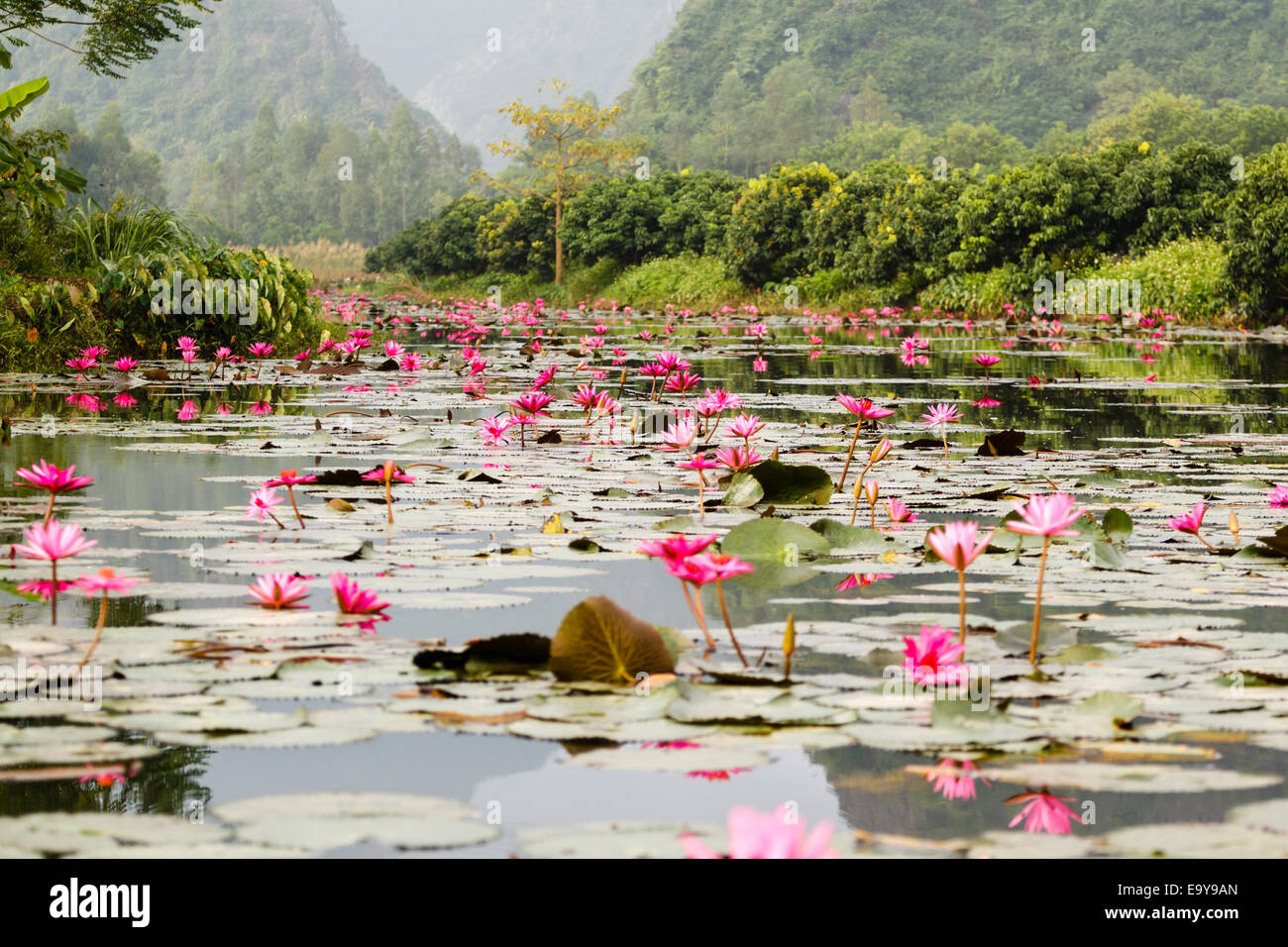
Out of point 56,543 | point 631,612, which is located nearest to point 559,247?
point 631,612

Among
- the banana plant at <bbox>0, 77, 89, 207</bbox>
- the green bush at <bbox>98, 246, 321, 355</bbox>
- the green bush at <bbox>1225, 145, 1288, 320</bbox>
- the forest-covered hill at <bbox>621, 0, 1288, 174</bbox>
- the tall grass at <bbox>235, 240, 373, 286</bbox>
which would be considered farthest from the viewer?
the forest-covered hill at <bbox>621, 0, 1288, 174</bbox>

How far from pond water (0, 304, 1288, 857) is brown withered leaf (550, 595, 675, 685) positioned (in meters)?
0.06

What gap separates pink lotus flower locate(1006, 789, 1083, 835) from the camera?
4.91 ft

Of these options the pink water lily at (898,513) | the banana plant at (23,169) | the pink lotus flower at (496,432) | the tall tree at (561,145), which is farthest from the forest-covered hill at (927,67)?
the pink water lily at (898,513)

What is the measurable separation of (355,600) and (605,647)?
60 centimetres

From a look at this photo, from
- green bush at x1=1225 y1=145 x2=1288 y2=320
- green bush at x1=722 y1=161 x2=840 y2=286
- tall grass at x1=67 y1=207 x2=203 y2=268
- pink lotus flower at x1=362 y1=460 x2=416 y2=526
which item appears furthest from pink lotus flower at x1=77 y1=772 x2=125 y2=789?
green bush at x1=722 y1=161 x2=840 y2=286

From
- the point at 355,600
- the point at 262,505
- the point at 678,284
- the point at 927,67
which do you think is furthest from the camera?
the point at 927,67

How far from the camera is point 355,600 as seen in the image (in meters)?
2.40

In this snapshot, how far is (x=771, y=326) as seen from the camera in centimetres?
1994

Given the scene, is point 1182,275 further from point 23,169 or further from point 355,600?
point 355,600

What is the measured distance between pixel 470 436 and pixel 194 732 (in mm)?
4086

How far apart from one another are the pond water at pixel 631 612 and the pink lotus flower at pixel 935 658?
0.24 ft

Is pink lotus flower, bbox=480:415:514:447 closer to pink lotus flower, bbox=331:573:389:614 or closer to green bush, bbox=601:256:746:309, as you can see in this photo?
pink lotus flower, bbox=331:573:389:614
